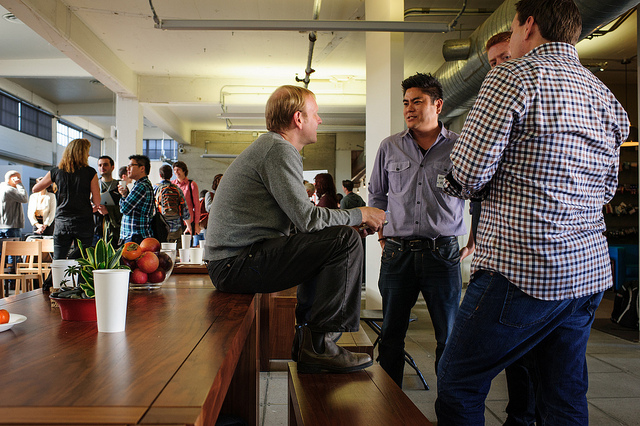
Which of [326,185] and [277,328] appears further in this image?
[326,185]

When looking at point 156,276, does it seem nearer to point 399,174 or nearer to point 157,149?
point 399,174

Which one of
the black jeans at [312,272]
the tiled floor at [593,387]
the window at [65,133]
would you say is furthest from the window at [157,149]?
the black jeans at [312,272]

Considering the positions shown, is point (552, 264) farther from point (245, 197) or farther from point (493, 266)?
point (245, 197)

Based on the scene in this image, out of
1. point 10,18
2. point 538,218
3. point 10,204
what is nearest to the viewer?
point 538,218

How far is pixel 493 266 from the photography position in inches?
49.6

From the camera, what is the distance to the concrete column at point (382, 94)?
14.6ft

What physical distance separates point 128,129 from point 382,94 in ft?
16.4

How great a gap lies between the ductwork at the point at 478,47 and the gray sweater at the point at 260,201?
265 centimetres

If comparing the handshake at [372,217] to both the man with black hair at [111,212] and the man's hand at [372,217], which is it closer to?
the man's hand at [372,217]

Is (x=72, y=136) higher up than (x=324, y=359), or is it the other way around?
(x=72, y=136)

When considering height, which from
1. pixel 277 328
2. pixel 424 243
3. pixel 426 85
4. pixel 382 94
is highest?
pixel 382 94

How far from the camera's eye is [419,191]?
2174 millimetres

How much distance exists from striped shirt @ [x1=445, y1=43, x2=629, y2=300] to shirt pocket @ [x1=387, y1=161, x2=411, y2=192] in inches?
36.2

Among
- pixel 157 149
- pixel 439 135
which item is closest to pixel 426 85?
pixel 439 135
